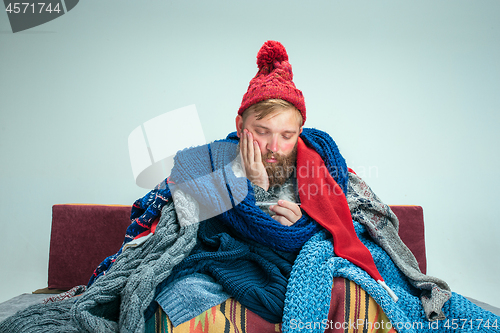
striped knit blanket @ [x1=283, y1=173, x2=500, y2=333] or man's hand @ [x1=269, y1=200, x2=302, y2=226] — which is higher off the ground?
man's hand @ [x1=269, y1=200, x2=302, y2=226]

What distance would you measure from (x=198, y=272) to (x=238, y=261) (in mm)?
111

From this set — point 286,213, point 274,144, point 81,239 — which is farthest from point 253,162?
point 81,239

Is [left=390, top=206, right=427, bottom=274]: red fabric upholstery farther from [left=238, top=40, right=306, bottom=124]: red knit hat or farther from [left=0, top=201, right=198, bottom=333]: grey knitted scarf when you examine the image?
[left=0, top=201, right=198, bottom=333]: grey knitted scarf

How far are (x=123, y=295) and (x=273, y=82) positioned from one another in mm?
731

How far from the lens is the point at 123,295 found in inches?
28.4

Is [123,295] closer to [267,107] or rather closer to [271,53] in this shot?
[267,107]

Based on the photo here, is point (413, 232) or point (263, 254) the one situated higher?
point (263, 254)

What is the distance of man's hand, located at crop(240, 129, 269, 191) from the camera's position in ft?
3.16

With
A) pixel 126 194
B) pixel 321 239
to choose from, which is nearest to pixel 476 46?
pixel 321 239

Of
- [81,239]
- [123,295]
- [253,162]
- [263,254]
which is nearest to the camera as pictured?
[123,295]

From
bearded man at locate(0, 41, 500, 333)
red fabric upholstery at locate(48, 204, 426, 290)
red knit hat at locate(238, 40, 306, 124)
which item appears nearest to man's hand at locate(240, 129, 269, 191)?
bearded man at locate(0, 41, 500, 333)

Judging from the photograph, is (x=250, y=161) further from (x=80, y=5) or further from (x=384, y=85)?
(x=80, y=5)

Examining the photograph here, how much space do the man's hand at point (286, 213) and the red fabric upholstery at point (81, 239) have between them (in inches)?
31.5

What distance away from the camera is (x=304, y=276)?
76 cm
